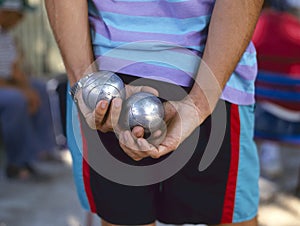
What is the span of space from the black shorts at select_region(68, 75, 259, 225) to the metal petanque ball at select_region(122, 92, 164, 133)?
20 centimetres

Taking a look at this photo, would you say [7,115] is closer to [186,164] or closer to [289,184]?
[289,184]

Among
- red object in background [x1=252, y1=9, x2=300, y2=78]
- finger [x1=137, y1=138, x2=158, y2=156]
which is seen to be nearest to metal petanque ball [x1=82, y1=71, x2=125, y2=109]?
finger [x1=137, y1=138, x2=158, y2=156]

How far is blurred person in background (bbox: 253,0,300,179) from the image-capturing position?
3660 millimetres

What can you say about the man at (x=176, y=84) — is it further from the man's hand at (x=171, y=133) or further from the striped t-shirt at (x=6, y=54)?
the striped t-shirt at (x=6, y=54)

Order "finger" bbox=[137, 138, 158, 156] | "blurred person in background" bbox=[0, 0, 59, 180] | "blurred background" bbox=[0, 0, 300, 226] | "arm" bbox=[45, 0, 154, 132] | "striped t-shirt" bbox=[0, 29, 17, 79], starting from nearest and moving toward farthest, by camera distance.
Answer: "finger" bbox=[137, 138, 158, 156] < "arm" bbox=[45, 0, 154, 132] < "blurred background" bbox=[0, 0, 300, 226] < "blurred person in background" bbox=[0, 0, 59, 180] < "striped t-shirt" bbox=[0, 29, 17, 79]

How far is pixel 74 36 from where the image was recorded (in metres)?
1.62

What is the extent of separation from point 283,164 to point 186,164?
319 centimetres

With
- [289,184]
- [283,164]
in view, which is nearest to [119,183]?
[289,184]

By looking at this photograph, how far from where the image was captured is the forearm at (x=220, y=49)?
1.51 meters

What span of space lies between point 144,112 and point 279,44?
97.4 inches

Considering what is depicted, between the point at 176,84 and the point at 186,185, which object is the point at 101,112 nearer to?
the point at 176,84

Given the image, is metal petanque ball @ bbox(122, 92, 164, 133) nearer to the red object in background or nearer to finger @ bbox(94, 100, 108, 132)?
finger @ bbox(94, 100, 108, 132)

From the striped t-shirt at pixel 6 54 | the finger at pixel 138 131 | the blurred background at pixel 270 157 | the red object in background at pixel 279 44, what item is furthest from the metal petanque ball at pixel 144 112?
the striped t-shirt at pixel 6 54

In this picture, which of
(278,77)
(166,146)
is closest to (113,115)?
(166,146)
